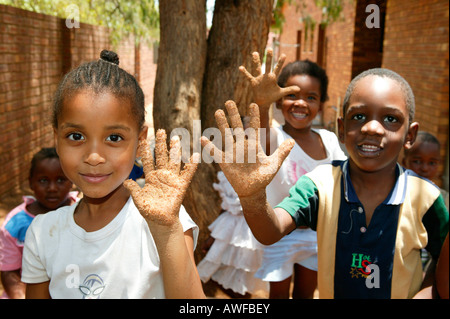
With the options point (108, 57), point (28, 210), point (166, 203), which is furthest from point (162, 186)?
point (28, 210)

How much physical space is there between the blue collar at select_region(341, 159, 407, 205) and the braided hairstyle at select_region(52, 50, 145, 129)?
31.7 inches

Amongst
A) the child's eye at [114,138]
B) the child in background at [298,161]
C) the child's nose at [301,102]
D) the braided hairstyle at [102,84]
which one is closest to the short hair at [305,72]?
the child in background at [298,161]

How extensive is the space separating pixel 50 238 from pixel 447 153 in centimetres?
503

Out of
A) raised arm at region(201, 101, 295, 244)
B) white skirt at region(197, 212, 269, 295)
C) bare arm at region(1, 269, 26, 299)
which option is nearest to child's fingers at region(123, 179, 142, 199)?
raised arm at region(201, 101, 295, 244)

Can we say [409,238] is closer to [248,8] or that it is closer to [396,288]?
[396,288]

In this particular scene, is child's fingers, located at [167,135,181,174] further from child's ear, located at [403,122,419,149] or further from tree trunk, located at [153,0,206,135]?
tree trunk, located at [153,0,206,135]

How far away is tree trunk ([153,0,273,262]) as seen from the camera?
2.87m

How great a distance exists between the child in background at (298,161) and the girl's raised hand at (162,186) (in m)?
1.11

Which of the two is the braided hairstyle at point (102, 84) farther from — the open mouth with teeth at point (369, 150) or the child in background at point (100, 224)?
the open mouth with teeth at point (369, 150)

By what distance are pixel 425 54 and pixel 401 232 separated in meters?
4.64

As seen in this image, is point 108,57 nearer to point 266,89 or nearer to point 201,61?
point 266,89

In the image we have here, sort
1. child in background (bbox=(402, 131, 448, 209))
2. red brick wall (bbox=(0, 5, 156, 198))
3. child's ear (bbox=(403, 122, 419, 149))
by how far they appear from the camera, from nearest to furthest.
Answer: child's ear (bbox=(403, 122, 419, 149)) → child in background (bbox=(402, 131, 448, 209)) → red brick wall (bbox=(0, 5, 156, 198))

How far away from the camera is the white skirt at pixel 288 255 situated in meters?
2.46

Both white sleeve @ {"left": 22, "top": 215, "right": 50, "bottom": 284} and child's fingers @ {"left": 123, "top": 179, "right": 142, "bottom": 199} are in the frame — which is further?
white sleeve @ {"left": 22, "top": 215, "right": 50, "bottom": 284}
